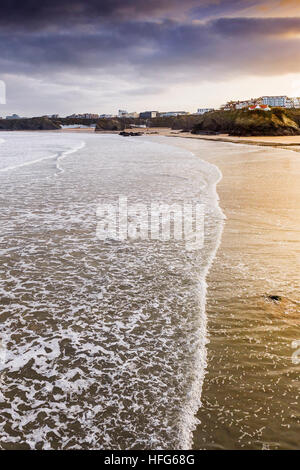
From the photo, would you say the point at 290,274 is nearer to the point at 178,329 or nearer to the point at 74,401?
the point at 178,329

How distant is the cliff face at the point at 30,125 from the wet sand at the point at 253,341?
530ft

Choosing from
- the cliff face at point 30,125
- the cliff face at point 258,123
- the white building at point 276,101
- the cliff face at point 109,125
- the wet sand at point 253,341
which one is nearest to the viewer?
the wet sand at point 253,341

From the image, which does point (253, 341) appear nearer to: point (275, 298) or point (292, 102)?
point (275, 298)

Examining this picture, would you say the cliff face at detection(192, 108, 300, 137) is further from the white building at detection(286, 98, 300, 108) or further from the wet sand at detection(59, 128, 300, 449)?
the white building at detection(286, 98, 300, 108)

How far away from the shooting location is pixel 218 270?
5156 mm

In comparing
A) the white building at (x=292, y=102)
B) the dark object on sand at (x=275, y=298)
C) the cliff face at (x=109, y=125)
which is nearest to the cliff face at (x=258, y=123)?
the dark object on sand at (x=275, y=298)

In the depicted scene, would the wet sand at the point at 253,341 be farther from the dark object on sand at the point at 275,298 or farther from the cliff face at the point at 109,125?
the cliff face at the point at 109,125

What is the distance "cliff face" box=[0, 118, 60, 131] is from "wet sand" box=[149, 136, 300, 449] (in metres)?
161

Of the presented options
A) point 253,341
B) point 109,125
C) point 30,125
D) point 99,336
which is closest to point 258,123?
Result: point 253,341

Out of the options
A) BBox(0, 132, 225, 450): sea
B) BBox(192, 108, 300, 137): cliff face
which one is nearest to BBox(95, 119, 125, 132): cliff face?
BBox(192, 108, 300, 137): cliff face

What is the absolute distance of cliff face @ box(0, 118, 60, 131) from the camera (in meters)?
153

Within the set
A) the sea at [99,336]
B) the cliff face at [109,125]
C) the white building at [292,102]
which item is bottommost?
the sea at [99,336]

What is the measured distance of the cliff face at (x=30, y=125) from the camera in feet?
502
